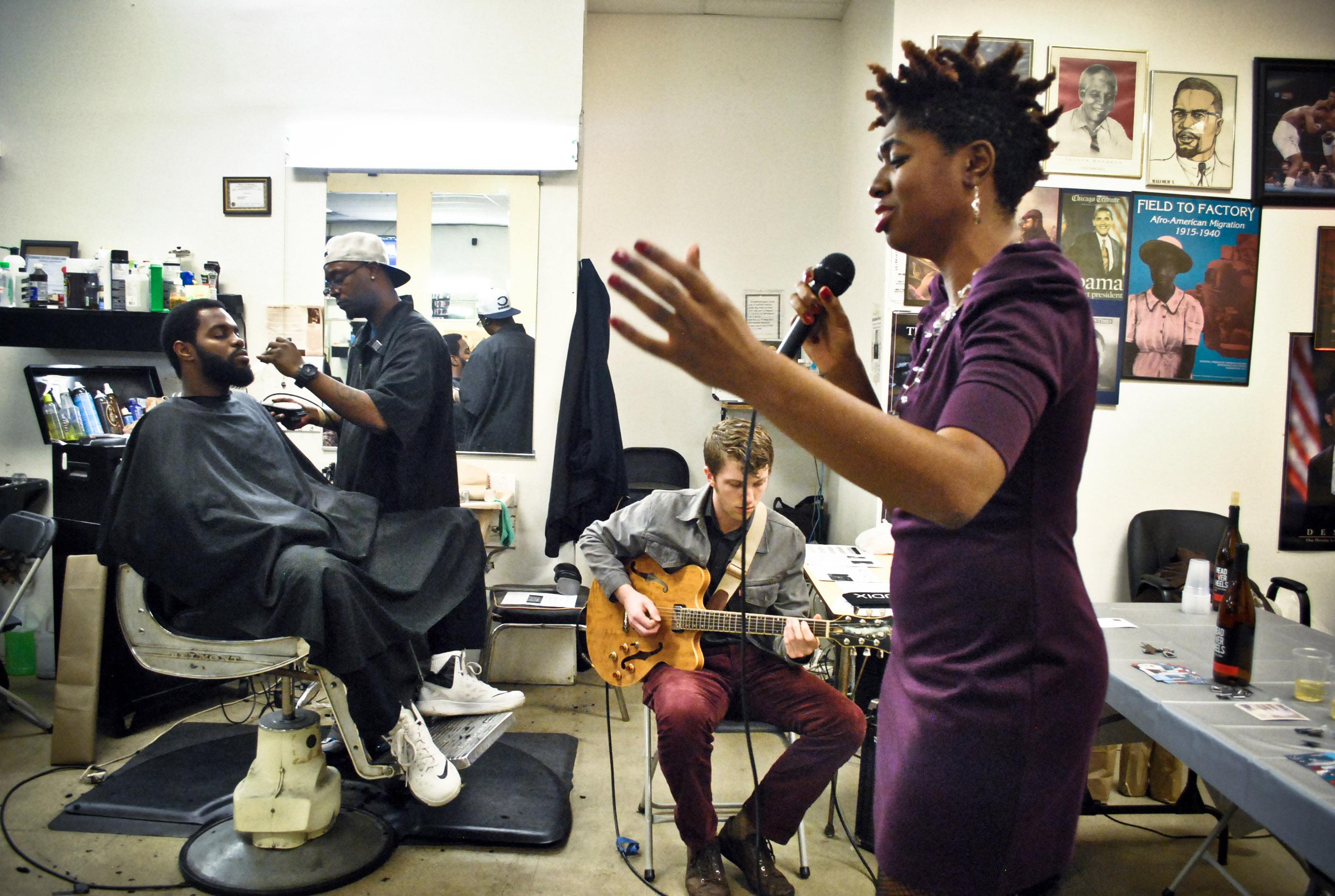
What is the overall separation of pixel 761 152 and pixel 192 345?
3.21 metres

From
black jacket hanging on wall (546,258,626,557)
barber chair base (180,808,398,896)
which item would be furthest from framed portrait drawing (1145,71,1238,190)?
barber chair base (180,808,398,896)

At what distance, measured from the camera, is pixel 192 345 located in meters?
2.57

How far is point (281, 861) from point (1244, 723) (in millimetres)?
2346

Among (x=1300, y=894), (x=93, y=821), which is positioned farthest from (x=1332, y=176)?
(x=93, y=821)

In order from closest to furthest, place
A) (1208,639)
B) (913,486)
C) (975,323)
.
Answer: (913,486) → (975,323) → (1208,639)

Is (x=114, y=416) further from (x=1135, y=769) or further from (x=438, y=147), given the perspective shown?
(x=1135, y=769)

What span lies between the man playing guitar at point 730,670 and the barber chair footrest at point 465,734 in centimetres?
58

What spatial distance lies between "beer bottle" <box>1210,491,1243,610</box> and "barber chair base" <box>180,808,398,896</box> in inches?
91.5

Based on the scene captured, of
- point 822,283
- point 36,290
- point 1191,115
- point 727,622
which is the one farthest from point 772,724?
point 36,290

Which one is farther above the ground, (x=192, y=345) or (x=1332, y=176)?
(x=1332, y=176)

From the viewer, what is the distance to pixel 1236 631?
191 centimetres

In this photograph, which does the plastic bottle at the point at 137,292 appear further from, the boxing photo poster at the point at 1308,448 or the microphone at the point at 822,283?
the boxing photo poster at the point at 1308,448

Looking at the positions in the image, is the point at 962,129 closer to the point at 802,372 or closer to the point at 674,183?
the point at 802,372

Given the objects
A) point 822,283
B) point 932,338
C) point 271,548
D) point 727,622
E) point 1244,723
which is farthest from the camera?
point 727,622
